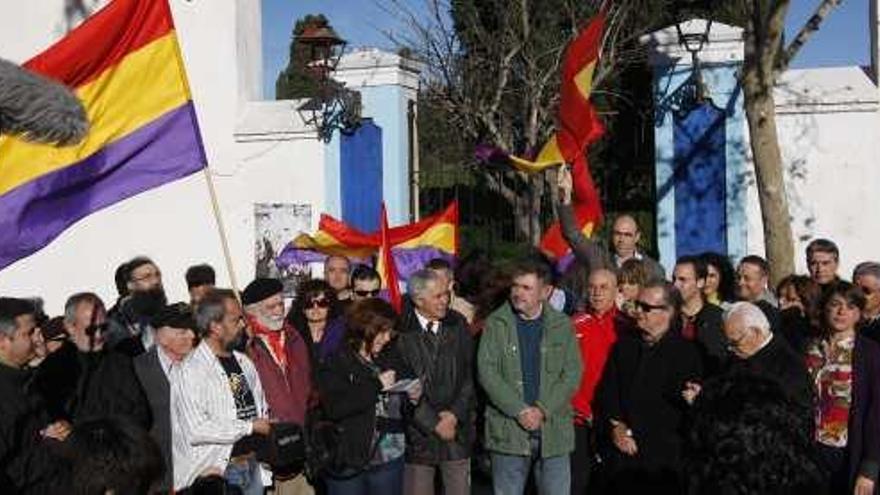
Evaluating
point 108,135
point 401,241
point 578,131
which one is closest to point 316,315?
point 108,135

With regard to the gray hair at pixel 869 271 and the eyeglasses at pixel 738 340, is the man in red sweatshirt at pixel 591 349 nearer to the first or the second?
the eyeglasses at pixel 738 340

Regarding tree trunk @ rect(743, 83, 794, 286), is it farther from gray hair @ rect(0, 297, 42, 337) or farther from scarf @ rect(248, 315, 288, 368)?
gray hair @ rect(0, 297, 42, 337)

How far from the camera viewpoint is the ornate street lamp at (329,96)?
11305 millimetres

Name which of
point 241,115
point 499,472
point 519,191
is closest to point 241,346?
point 499,472

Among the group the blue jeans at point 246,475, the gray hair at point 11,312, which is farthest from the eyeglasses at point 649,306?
the gray hair at point 11,312

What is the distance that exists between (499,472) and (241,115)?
6.04m

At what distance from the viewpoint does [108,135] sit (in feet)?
21.2

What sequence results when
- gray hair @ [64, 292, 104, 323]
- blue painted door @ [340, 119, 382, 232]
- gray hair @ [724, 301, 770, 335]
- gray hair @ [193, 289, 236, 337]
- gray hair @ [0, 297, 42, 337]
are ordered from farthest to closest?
blue painted door @ [340, 119, 382, 232] < gray hair @ [64, 292, 104, 323] < gray hair @ [193, 289, 236, 337] < gray hair @ [724, 301, 770, 335] < gray hair @ [0, 297, 42, 337]

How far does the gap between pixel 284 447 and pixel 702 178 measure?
5.29m

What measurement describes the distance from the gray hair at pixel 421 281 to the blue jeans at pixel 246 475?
56.2 inches

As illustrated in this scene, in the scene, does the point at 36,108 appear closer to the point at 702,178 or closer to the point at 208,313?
the point at 208,313

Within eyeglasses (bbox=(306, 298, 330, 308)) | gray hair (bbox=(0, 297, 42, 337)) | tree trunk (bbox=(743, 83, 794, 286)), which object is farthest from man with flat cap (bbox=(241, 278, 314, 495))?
tree trunk (bbox=(743, 83, 794, 286))

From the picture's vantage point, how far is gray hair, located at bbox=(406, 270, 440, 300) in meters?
7.10

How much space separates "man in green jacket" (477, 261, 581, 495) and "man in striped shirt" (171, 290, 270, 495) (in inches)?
52.0
